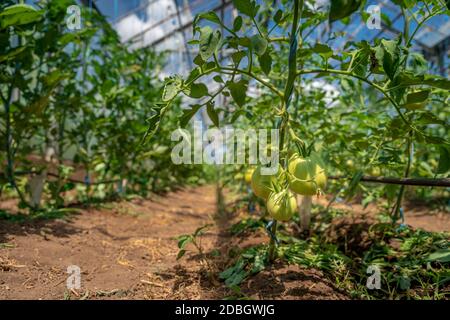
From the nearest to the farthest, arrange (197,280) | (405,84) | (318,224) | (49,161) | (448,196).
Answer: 1. (405,84)
2. (197,280)
3. (318,224)
4. (49,161)
5. (448,196)

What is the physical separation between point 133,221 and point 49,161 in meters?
0.69

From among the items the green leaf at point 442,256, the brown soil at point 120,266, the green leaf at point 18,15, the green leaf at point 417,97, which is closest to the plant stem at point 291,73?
the brown soil at point 120,266

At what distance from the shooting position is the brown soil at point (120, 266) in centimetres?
106

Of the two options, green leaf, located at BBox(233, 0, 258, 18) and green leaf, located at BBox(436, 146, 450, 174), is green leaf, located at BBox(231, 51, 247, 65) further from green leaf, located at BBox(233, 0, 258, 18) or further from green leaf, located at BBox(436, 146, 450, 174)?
green leaf, located at BBox(436, 146, 450, 174)

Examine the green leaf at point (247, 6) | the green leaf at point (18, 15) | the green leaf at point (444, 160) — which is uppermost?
the green leaf at point (18, 15)

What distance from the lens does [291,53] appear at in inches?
36.1

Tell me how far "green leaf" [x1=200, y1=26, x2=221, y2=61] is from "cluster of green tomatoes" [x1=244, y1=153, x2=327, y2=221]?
344mm

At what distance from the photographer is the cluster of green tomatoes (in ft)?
2.82

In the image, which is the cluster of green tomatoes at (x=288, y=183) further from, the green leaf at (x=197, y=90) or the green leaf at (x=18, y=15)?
the green leaf at (x=18, y=15)

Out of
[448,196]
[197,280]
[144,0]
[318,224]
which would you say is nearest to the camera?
[197,280]

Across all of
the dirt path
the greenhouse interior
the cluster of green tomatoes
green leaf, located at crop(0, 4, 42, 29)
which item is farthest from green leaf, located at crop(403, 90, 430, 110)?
green leaf, located at crop(0, 4, 42, 29)

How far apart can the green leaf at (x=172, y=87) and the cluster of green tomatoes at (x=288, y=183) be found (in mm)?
309
